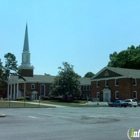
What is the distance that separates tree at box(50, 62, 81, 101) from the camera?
224 feet

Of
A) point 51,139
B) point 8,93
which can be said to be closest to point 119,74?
point 8,93

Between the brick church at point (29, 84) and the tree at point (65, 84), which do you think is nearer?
the tree at point (65, 84)

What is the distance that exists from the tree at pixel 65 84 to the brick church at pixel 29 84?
39.3 ft

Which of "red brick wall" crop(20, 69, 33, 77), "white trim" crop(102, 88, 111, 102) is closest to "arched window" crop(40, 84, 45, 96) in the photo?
"red brick wall" crop(20, 69, 33, 77)

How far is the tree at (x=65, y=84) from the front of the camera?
224ft

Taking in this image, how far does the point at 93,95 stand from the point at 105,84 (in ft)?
18.2

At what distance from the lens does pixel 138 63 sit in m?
83.4

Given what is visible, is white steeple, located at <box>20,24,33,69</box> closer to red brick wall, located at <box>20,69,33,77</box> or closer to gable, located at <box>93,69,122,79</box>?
red brick wall, located at <box>20,69,33,77</box>

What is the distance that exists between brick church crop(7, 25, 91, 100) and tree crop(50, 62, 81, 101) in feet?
39.3

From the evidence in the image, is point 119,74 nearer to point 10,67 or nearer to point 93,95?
point 93,95

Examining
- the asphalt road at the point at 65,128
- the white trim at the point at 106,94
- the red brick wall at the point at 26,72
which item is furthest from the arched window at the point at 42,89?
the asphalt road at the point at 65,128

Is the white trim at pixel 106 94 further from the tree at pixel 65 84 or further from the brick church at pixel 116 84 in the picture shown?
the tree at pixel 65 84

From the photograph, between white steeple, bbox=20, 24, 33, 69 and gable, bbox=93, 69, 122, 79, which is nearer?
gable, bbox=93, 69, 122, 79

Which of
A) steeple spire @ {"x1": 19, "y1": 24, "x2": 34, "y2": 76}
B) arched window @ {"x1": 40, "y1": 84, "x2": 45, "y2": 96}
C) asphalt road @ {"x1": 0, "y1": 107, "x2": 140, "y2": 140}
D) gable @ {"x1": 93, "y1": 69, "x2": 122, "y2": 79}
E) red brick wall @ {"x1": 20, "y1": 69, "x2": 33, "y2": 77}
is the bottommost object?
asphalt road @ {"x1": 0, "y1": 107, "x2": 140, "y2": 140}
